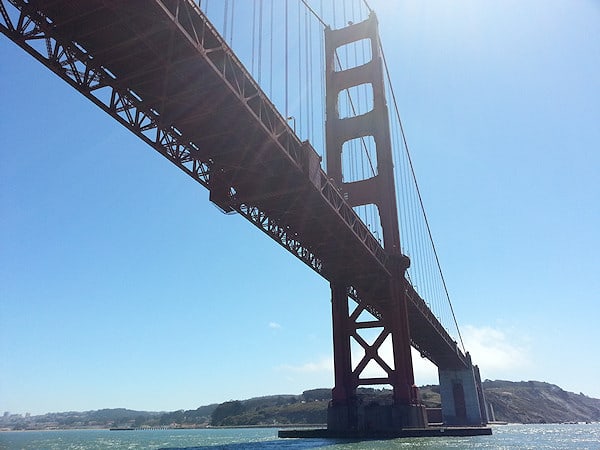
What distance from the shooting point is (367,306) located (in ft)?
128

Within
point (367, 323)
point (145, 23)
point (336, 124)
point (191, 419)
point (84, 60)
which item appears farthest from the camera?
point (191, 419)

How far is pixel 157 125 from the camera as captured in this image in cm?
1758

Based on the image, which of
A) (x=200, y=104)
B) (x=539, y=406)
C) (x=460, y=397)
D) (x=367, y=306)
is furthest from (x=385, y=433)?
(x=539, y=406)

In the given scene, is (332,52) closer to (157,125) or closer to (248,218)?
(248,218)

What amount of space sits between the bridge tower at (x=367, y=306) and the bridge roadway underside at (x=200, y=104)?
463cm

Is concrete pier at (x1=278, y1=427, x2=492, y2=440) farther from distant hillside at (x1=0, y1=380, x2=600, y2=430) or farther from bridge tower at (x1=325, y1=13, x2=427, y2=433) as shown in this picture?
distant hillside at (x1=0, y1=380, x2=600, y2=430)

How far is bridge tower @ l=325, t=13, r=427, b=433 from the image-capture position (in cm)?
3117

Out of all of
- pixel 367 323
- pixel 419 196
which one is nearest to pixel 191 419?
pixel 419 196

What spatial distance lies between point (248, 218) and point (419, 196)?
37785 millimetres

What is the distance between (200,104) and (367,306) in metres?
26.2

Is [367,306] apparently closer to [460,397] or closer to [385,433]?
[385,433]

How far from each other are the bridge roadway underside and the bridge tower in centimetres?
463

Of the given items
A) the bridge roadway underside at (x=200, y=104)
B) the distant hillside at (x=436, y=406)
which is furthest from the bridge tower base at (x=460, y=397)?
the bridge roadway underside at (x=200, y=104)

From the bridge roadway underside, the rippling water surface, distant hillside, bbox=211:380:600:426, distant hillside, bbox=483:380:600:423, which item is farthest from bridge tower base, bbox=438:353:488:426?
distant hillside, bbox=483:380:600:423
